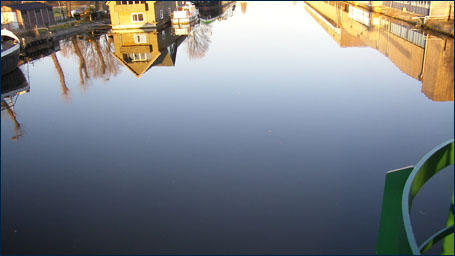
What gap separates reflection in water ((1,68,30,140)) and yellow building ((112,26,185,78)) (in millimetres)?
5769

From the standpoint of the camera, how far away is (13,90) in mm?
20156

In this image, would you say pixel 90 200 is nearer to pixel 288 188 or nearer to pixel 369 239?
pixel 288 188

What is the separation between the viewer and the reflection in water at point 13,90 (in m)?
16.0

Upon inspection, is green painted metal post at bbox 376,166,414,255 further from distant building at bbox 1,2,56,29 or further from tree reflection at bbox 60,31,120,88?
distant building at bbox 1,2,56,29

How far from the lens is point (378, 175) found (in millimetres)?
9914

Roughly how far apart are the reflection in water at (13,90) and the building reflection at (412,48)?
56.8 feet

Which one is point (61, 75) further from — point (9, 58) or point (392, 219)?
point (392, 219)

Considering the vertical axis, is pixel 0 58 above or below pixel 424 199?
above

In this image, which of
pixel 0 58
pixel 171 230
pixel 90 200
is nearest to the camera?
pixel 171 230

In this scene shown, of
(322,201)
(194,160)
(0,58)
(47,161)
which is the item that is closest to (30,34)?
(0,58)

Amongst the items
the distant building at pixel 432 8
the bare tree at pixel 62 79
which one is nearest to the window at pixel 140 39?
the bare tree at pixel 62 79

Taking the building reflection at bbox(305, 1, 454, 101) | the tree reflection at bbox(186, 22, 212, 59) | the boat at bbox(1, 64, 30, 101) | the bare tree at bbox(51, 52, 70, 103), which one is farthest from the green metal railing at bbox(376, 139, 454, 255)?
the tree reflection at bbox(186, 22, 212, 59)

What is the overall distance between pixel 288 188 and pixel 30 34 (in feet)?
93.5

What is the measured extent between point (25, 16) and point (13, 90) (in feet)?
54.4
